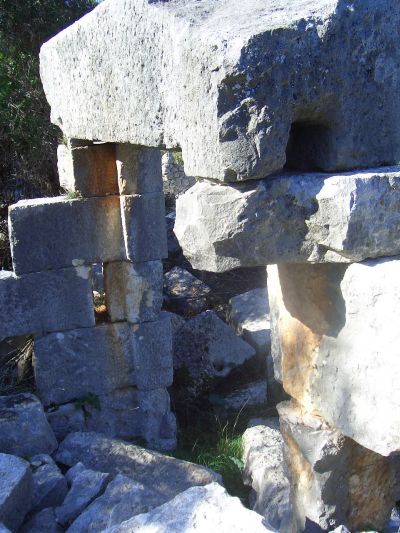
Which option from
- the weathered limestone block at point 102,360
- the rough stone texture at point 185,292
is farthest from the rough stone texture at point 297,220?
the rough stone texture at point 185,292

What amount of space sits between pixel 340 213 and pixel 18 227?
366 centimetres

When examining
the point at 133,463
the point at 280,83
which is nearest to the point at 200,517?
the point at 280,83

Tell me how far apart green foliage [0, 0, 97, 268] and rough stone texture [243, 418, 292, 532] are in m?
3.66

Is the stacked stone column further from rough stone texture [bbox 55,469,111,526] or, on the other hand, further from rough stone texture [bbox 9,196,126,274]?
rough stone texture [bbox 55,469,111,526]

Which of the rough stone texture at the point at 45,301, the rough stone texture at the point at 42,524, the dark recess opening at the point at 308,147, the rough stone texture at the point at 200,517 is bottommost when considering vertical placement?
the rough stone texture at the point at 42,524

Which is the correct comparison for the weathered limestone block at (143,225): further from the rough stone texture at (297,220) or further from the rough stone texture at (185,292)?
the rough stone texture at (297,220)

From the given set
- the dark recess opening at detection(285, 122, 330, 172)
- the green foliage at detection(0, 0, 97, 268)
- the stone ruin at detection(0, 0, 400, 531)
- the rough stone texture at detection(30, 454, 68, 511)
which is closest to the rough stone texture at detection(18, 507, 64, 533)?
the rough stone texture at detection(30, 454, 68, 511)

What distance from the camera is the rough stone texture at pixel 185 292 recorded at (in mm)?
7621

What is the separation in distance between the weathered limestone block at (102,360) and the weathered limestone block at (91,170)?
110 centimetres

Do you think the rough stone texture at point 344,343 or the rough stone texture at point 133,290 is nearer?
the rough stone texture at point 344,343

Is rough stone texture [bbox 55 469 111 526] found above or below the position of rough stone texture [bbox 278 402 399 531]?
below

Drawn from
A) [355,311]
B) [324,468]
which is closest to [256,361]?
[324,468]

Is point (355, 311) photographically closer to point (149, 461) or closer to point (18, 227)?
point (149, 461)

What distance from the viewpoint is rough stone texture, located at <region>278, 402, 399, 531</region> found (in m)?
2.59
